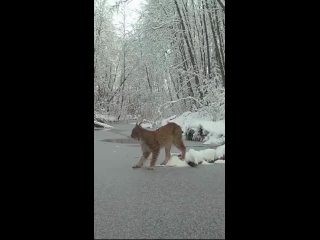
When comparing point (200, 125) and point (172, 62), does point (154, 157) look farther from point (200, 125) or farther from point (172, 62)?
point (172, 62)

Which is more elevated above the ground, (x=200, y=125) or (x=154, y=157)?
(x=200, y=125)

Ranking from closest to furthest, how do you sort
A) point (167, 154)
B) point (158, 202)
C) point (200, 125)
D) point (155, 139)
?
point (158, 202) → point (155, 139) → point (167, 154) → point (200, 125)

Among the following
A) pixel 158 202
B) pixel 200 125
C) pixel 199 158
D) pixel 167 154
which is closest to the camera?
pixel 158 202

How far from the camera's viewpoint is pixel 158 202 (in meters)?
2.15

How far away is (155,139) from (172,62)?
14.9 ft

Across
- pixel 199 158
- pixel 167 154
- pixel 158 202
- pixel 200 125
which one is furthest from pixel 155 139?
pixel 200 125

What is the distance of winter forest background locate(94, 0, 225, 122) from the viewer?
599 cm

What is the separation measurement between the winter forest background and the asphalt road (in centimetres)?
248

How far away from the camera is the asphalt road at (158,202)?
1.61m

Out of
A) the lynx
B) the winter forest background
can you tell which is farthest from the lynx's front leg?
the winter forest background

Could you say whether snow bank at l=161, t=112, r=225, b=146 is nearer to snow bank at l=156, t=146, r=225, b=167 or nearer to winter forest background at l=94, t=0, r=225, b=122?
winter forest background at l=94, t=0, r=225, b=122
